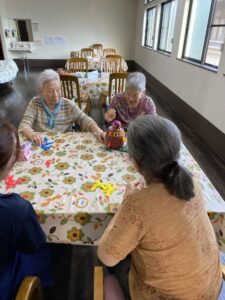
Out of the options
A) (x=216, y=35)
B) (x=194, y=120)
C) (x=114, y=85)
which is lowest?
(x=194, y=120)

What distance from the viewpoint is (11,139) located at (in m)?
0.71

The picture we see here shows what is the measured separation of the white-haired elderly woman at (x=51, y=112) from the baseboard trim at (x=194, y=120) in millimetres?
1854

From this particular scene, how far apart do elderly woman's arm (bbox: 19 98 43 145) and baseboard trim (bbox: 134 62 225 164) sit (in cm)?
217

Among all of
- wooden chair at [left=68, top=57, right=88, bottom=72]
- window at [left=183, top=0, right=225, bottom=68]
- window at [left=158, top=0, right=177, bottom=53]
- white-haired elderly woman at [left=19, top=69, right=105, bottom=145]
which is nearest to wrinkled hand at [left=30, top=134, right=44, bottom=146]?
white-haired elderly woman at [left=19, top=69, right=105, bottom=145]

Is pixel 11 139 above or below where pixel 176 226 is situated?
above

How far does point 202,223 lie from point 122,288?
424 mm

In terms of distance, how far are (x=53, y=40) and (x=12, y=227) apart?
853cm

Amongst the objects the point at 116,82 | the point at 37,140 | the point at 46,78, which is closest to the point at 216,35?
the point at 116,82

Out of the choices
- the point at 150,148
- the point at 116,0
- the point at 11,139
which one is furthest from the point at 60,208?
the point at 116,0

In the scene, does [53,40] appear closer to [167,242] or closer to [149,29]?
[149,29]

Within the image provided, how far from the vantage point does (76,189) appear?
3.32ft

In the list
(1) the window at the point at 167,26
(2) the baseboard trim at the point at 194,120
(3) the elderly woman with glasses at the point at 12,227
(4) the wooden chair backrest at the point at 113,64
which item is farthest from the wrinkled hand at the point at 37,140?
(1) the window at the point at 167,26

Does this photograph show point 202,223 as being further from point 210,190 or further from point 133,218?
point 210,190

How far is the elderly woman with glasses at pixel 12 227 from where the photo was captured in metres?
0.70
